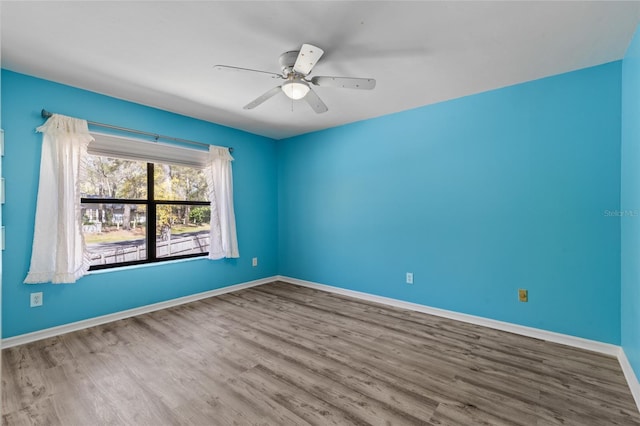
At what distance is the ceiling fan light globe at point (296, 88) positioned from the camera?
2176mm

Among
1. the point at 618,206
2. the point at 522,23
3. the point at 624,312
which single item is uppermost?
the point at 522,23

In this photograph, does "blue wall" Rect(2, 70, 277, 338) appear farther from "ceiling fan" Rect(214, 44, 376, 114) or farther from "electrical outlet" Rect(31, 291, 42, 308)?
"ceiling fan" Rect(214, 44, 376, 114)

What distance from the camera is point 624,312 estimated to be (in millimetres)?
2160

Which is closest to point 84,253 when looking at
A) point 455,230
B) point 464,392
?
point 464,392

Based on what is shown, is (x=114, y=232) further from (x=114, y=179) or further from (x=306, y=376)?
(x=306, y=376)

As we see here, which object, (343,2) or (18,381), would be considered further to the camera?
(18,381)

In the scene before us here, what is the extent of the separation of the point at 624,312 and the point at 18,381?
4343mm

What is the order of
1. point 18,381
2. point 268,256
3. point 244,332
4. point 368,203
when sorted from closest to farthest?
1. point 18,381
2. point 244,332
3. point 368,203
4. point 268,256

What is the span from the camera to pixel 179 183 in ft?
12.2

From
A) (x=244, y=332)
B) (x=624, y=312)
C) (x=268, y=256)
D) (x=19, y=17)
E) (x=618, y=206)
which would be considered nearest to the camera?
(x=19, y=17)

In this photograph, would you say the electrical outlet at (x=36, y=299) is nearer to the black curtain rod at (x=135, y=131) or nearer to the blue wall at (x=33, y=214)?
the blue wall at (x=33, y=214)

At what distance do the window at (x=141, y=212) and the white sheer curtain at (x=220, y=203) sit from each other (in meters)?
0.19

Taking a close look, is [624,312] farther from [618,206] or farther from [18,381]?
[18,381]

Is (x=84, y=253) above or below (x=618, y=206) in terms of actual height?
below
